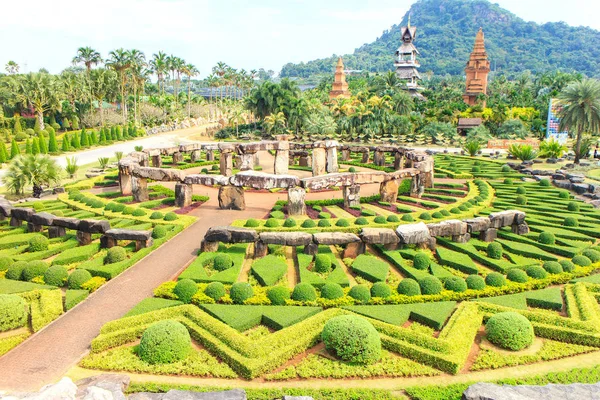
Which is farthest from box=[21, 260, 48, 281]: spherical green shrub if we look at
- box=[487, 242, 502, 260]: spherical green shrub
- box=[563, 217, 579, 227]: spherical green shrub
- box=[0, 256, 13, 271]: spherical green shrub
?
box=[563, 217, 579, 227]: spherical green shrub

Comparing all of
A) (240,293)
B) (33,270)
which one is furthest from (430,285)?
(33,270)

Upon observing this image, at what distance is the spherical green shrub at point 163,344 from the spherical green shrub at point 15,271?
9.88 metres

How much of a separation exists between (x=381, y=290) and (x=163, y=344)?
935 centimetres

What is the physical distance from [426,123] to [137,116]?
62559mm

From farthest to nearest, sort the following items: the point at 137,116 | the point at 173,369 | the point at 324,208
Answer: the point at 137,116, the point at 324,208, the point at 173,369

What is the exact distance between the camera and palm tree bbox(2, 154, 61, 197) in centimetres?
3862

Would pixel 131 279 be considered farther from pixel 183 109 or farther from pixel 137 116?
pixel 183 109

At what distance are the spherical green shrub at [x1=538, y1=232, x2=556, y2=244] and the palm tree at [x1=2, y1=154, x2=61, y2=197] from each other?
37.4 metres

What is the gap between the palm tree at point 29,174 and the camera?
3862 centimetres

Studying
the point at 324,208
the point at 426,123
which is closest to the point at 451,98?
the point at 426,123

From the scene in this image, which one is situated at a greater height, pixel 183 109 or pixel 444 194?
pixel 183 109

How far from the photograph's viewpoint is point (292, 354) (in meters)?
16.4

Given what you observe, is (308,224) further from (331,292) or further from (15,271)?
(15,271)

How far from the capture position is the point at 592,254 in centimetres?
2423
